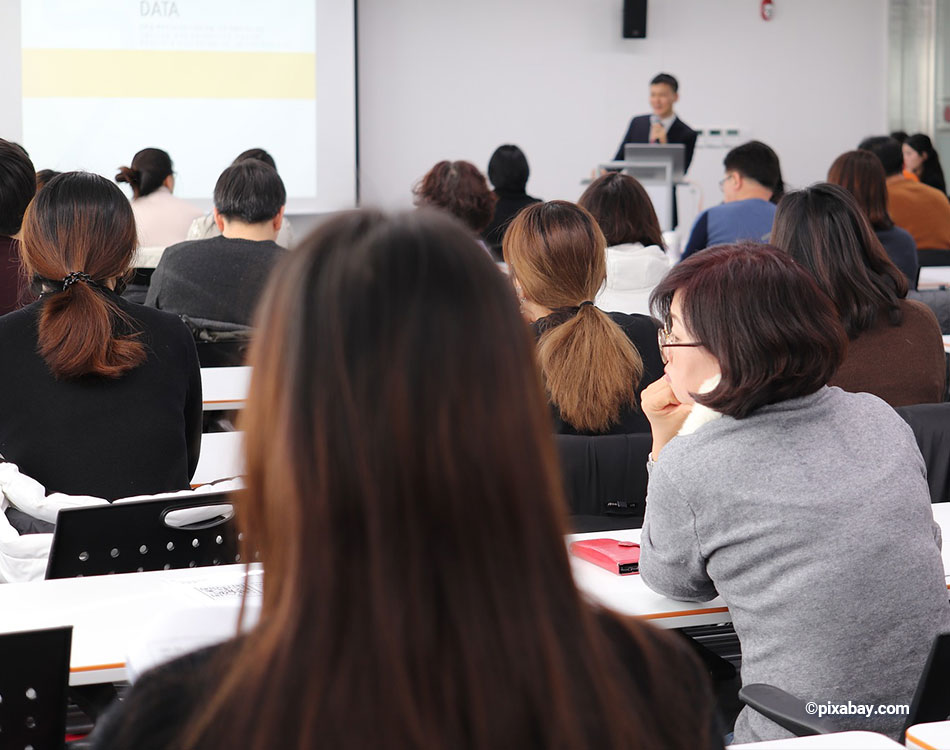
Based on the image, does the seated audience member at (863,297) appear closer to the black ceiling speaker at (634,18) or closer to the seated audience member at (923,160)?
the seated audience member at (923,160)

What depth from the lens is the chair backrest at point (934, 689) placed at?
1.53 meters

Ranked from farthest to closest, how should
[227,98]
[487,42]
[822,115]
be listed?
[822,115], [487,42], [227,98]

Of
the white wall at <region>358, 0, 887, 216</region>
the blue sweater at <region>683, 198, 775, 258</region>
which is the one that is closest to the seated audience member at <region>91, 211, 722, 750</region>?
the blue sweater at <region>683, 198, 775, 258</region>

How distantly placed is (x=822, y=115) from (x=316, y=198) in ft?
14.6

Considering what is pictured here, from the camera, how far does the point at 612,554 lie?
6.98 feet

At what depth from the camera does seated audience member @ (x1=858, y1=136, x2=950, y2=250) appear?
666 centimetres

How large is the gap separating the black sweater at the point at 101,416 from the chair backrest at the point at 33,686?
1119mm

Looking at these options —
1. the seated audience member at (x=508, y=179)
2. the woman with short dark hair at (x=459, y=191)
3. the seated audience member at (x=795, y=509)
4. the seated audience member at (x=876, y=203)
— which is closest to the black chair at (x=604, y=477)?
the seated audience member at (x=795, y=509)

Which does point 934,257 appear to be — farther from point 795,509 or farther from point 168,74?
point 795,509

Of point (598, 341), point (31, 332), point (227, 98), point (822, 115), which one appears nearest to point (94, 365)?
point (31, 332)

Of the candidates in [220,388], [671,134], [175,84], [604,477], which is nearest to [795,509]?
[604,477]

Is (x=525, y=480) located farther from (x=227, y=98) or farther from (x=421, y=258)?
(x=227, y=98)

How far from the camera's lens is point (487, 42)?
9.16 m

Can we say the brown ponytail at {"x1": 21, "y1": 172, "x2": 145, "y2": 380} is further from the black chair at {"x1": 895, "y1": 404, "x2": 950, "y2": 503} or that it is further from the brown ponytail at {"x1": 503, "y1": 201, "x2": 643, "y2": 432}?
the black chair at {"x1": 895, "y1": 404, "x2": 950, "y2": 503}
